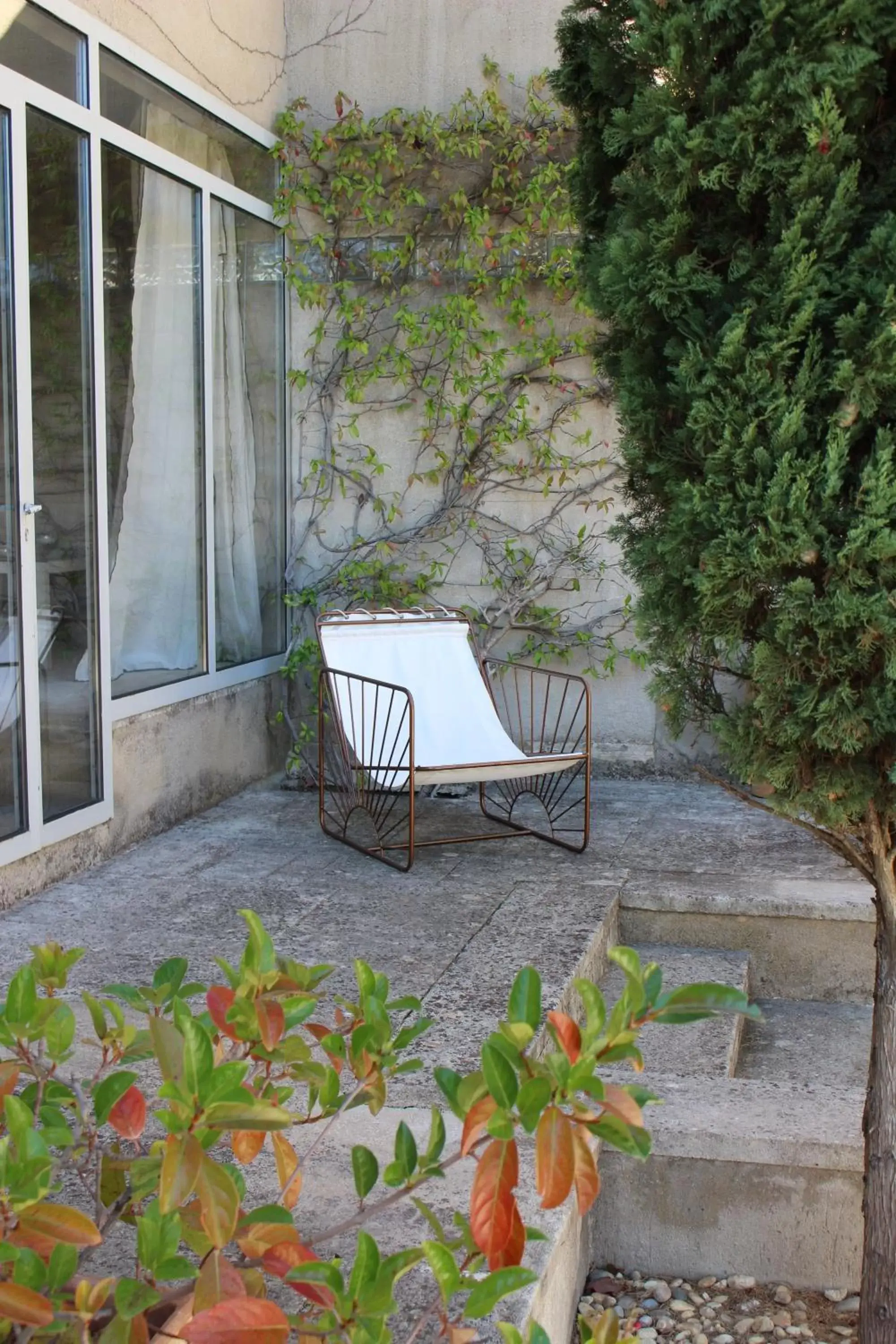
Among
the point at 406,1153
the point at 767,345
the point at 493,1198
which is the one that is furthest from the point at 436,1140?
the point at 767,345

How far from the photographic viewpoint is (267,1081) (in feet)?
5.02

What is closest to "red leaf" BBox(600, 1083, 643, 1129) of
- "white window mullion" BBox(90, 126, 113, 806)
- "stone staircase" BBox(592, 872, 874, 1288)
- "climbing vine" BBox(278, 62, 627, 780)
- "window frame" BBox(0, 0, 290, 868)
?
"stone staircase" BBox(592, 872, 874, 1288)

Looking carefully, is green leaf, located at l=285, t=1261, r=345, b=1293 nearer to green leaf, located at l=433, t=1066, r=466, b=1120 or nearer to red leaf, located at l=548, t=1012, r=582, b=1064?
green leaf, located at l=433, t=1066, r=466, b=1120

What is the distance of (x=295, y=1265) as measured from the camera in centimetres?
133

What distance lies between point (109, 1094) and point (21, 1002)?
0.49 feet

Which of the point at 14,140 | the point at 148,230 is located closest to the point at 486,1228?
the point at 14,140

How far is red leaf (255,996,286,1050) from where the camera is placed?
1.32 m

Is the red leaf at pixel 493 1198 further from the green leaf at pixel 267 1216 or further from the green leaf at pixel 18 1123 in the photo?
the green leaf at pixel 18 1123

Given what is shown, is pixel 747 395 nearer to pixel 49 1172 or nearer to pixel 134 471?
pixel 49 1172

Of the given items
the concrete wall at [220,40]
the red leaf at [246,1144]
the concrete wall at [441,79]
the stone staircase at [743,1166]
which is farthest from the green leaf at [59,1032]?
the concrete wall at [441,79]

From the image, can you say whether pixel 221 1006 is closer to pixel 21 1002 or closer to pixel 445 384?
pixel 21 1002

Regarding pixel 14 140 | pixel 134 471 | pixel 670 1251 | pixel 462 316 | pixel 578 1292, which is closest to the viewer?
pixel 578 1292

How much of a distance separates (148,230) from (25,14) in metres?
0.94

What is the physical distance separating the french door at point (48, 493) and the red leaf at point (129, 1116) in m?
2.48
